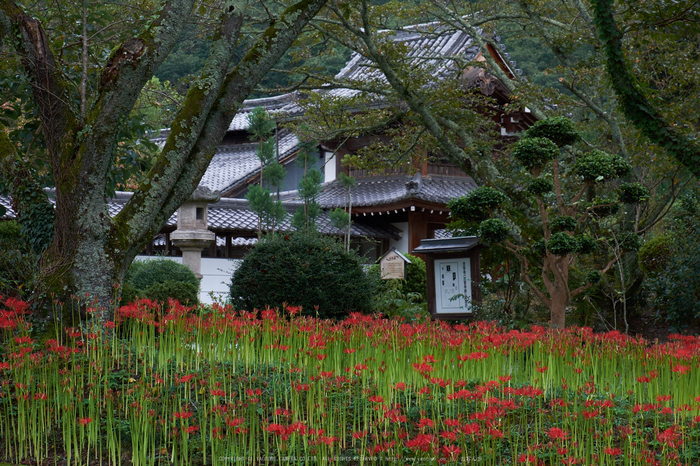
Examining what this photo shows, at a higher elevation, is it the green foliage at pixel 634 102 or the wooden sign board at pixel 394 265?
the green foliage at pixel 634 102

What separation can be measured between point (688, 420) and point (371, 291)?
219 inches

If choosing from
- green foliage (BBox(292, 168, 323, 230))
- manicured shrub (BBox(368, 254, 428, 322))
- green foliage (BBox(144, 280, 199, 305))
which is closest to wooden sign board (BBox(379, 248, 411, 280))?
manicured shrub (BBox(368, 254, 428, 322))

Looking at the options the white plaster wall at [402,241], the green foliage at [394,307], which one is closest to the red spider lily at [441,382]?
the green foliage at [394,307]

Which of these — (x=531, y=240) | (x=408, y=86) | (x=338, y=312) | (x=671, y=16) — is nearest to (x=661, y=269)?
(x=531, y=240)

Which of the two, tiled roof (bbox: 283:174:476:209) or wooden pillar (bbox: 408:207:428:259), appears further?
wooden pillar (bbox: 408:207:428:259)

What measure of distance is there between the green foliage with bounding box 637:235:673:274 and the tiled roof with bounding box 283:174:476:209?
6.64 m

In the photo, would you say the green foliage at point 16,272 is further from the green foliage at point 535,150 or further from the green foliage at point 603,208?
the green foliage at point 603,208

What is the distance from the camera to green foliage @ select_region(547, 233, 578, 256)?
7.53m

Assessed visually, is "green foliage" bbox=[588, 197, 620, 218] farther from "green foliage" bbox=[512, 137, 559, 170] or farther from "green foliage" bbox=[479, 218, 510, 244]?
"green foliage" bbox=[479, 218, 510, 244]

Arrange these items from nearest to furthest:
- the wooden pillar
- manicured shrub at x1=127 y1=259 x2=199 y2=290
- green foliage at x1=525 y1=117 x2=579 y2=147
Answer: green foliage at x1=525 y1=117 x2=579 y2=147
manicured shrub at x1=127 y1=259 x2=199 y2=290
the wooden pillar

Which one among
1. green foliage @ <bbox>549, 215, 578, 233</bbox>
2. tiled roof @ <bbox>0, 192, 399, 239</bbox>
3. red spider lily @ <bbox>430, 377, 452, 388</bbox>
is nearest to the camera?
red spider lily @ <bbox>430, 377, 452, 388</bbox>

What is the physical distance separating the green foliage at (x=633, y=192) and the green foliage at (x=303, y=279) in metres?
3.75

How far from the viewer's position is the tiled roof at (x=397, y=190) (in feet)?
60.3

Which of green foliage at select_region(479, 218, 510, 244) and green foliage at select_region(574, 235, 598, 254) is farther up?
green foliage at select_region(479, 218, 510, 244)
